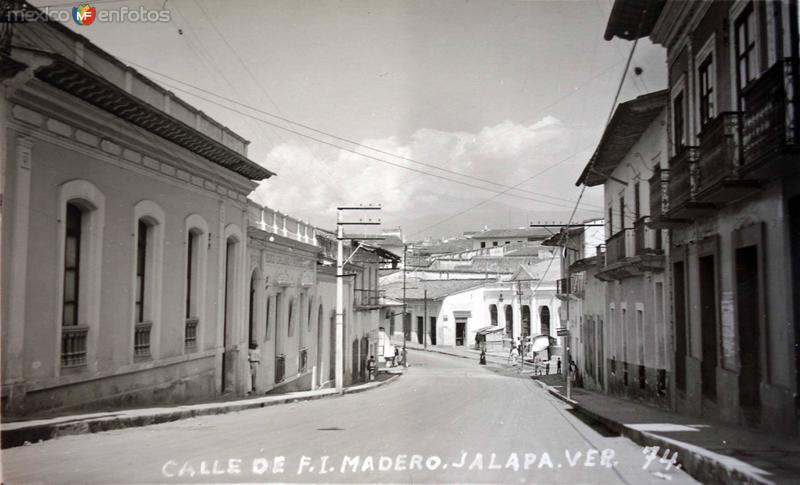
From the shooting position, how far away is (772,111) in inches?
272

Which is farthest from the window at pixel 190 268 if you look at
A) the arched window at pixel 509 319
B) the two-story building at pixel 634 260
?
the arched window at pixel 509 319

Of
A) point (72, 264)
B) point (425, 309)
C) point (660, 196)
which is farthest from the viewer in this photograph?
point (425, 309)

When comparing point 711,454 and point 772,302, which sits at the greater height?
point 772,302

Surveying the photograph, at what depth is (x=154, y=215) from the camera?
11.8 meters

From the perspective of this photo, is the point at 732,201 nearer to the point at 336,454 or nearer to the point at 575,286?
the point at 336,454

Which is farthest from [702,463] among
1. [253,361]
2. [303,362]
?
[303,362]

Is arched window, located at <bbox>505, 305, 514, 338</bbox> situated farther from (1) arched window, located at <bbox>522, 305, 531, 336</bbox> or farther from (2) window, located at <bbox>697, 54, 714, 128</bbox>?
(2) window, located at <bbox>697, 54, 714, 128</bbox>

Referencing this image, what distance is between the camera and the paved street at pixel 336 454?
618 centimetres

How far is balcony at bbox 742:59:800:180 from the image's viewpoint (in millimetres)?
6656

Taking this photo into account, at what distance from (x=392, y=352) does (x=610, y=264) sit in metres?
23.4

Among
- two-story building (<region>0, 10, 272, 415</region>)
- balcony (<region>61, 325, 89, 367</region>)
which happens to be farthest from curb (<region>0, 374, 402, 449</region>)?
balcony (<region>61, 325, 89, 367</region>)

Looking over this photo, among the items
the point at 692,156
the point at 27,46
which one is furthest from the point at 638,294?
the point at 27,46

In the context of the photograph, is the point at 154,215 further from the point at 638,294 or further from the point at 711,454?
the point at 638,294
